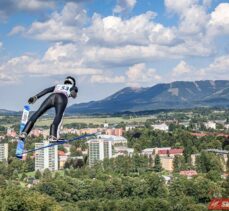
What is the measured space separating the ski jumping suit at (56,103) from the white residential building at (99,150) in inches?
3122

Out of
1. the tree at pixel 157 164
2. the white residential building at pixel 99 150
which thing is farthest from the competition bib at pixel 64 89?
the white residential building at pixel 99 150

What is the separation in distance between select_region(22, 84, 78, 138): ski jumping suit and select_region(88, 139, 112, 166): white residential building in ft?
260

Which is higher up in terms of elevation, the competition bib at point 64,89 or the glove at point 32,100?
the competition bib at point 64,89

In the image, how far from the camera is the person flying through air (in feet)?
26.2

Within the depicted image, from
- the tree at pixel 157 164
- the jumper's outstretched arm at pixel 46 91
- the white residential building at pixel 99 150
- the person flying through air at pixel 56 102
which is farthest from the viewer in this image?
the white residential building at pixel 99 150

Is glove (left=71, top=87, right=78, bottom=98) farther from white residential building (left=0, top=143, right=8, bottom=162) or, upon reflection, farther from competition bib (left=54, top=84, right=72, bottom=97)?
white residential building (left=0, top=143, right=8, bottom=162)

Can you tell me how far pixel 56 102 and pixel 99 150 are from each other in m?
85.0

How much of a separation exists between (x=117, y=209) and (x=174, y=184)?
1235cm

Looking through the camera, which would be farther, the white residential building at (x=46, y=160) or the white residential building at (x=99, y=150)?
the white residential building at (x=99, y=150)

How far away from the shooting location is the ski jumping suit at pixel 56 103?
8000 mm

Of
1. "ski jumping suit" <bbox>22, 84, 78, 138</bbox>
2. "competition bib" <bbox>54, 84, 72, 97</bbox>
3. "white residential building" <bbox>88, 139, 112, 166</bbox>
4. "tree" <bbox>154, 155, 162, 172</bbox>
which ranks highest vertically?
"competition bib" <bbox>54, 84, 72, 97</bbox>

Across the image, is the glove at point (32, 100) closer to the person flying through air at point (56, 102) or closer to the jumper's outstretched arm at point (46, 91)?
the person flying through air at point (56, 102)

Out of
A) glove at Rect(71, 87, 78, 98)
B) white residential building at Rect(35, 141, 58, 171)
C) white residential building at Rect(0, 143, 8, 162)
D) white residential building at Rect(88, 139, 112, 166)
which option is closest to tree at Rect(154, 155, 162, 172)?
white residential building at Rect(88, 139, 112, 166)

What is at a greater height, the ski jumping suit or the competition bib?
the competition bib
